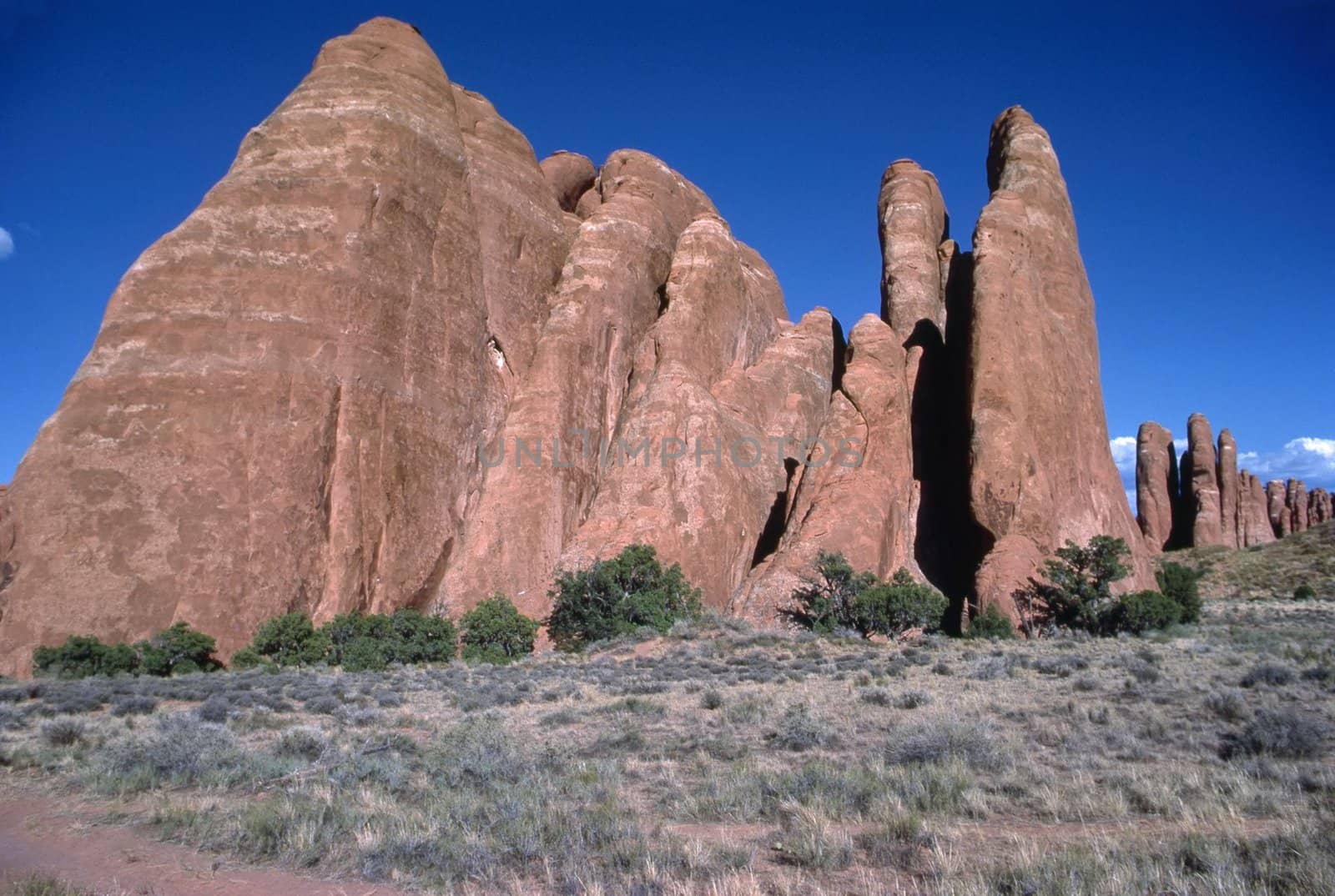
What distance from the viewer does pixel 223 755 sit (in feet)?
33.1

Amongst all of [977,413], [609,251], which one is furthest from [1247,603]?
[609,251]

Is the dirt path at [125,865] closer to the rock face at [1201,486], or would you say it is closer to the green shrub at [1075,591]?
the green shrub at [1075,591]

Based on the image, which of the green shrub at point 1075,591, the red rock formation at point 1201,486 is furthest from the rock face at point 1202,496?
the green shrub at point 1075,591

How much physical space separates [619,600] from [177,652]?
42.9 ft

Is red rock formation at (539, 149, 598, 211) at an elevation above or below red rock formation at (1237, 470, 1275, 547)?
above

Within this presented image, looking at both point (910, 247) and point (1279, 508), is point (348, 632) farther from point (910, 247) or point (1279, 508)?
point (1279, 508)

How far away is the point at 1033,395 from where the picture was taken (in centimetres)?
3331

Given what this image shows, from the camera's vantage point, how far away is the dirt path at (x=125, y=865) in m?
6.24

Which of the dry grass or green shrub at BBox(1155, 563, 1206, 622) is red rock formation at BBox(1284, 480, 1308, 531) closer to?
the dry grass

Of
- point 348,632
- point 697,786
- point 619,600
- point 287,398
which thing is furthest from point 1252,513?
point 697,786

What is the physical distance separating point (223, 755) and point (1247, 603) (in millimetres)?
44597

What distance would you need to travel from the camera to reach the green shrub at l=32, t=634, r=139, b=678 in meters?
22.3

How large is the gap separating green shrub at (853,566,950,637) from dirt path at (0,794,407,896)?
2401cm

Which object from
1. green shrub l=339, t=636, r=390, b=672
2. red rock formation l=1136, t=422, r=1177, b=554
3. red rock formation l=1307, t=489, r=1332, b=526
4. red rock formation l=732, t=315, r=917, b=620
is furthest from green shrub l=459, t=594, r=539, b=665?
red rock formation l=1307, t=489, r=1332, b=526
